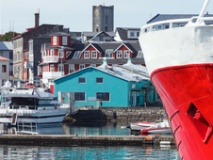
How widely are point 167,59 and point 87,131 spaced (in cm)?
3450

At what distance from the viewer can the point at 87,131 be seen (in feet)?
158

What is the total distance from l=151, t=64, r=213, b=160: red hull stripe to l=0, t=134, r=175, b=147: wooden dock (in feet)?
68.3

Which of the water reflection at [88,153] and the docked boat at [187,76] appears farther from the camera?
the water reflection at [88,153]

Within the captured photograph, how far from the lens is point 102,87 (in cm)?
6538

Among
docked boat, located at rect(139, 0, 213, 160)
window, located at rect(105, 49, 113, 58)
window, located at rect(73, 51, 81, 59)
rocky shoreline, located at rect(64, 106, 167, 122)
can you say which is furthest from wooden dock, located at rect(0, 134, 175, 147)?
window, located at rect(105, 49, 113, 58)

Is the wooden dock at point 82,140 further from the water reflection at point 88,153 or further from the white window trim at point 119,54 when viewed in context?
the white window trim at point 119,54

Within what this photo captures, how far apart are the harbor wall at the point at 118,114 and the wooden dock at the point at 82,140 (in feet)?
73.3

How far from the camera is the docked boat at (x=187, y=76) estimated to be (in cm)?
1312

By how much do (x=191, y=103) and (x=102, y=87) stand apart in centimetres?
5187

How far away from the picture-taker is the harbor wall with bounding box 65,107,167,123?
59.5 metres

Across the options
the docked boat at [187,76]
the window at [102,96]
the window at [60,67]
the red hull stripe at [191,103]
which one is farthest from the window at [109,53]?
the red hull stripe at [191,103]

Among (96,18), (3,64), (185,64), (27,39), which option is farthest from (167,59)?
(96,18)

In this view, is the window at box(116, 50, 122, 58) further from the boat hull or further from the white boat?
the boat hull

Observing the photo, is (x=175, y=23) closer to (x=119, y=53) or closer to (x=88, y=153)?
(x=88, y=153)
